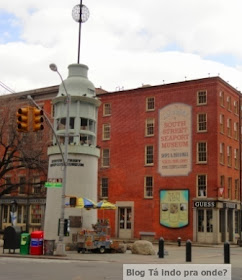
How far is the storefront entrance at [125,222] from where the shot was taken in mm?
47219

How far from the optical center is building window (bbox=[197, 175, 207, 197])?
144 ft

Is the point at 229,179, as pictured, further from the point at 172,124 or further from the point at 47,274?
the point at 47,274

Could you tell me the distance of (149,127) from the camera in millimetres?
48375

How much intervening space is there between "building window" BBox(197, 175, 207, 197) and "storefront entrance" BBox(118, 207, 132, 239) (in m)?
7.69

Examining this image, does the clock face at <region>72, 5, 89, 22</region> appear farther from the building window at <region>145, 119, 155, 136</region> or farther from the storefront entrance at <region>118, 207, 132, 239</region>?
the storefront entrance at <region>118, 207, 132, 239</region>

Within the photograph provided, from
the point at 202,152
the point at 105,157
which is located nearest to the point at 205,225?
the point at 202,152

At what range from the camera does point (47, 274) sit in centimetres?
1566

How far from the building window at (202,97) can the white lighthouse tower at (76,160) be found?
1672cm

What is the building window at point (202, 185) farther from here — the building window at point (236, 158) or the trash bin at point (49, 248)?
the trash bin at point (49, 248)

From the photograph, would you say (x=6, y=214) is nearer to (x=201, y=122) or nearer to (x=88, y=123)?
(x=201, y=122)

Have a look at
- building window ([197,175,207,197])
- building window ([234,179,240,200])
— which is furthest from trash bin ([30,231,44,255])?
building window ([234,179,240,200])

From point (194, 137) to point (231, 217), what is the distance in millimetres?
8454

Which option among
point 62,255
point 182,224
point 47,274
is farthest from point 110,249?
point 182,224

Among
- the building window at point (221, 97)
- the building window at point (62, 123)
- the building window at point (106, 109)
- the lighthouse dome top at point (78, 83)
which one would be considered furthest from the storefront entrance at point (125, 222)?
the lighthouse dome top at point (78, 83)
